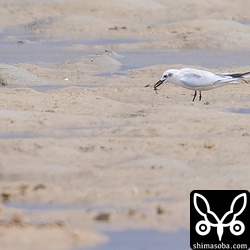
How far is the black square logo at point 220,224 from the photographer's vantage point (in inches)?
262

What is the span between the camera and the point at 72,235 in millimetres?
6984

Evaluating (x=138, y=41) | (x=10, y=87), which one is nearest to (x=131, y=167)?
(x=10, y=87)

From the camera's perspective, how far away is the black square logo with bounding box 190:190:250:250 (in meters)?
6.65

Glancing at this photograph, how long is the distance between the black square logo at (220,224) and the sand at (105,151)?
24 cm

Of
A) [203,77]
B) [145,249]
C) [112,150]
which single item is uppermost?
[203,77]

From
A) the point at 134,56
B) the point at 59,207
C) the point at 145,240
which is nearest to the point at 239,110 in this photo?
the point at 59,207

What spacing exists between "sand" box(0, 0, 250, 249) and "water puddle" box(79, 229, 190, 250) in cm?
10

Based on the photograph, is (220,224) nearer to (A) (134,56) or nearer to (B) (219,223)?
(B) (219,223)

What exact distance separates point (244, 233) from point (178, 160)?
7.53 feet

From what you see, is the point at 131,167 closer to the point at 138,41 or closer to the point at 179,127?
the point at 179,127

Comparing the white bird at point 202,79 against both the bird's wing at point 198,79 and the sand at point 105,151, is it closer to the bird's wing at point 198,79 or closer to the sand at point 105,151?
the bird's wing at point 198,79

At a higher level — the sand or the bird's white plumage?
the bird's white plumage

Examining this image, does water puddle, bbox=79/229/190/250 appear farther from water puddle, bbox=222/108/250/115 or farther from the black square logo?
water puddle, bbox=222/108/250/115

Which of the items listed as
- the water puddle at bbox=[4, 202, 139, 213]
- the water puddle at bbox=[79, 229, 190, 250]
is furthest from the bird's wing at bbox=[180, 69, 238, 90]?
the water puddle at bbox=[79, 229, 190, 250]
